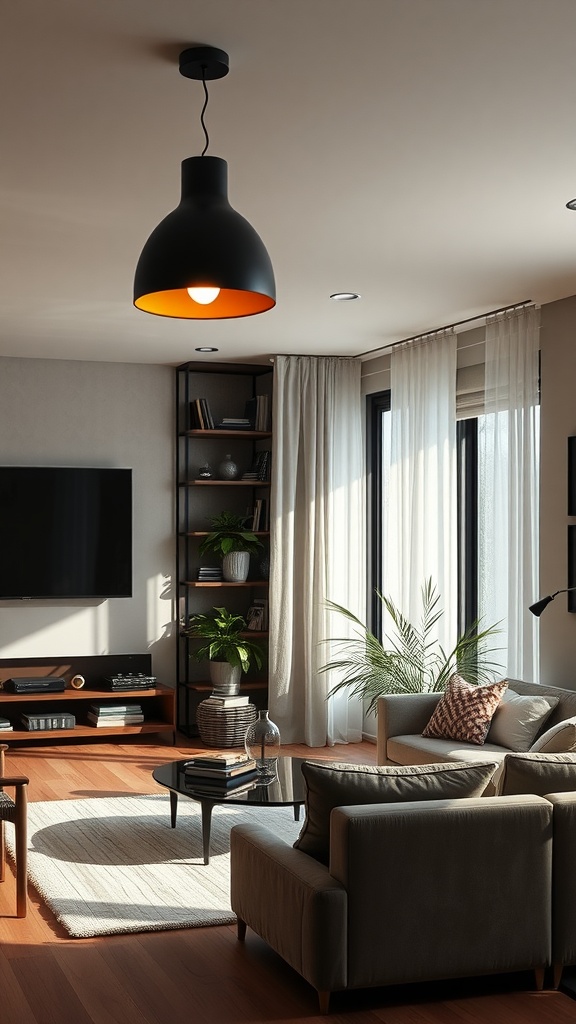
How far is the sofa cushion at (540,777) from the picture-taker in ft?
11.8

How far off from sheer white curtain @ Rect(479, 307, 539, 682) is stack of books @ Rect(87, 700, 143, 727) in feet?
9.30

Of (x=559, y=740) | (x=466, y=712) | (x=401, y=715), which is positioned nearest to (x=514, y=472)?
(x=466, y=712)

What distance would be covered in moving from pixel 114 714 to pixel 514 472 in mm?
3401

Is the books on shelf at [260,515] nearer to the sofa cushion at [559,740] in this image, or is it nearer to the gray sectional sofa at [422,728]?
the gray sectional sofa at [422,728]

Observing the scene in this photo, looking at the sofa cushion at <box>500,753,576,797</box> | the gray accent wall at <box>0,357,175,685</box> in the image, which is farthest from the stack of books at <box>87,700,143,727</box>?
the sofa cushion at <box>500,753,576,797</box>

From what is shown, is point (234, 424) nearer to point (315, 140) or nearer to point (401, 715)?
point (401, 715)

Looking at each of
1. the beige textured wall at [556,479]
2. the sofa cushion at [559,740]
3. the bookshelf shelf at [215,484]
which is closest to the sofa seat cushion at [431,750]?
the sofa cushion at [559,740]

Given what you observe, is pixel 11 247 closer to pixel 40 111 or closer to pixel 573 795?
pixel 40 111

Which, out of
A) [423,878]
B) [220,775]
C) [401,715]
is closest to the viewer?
[423,878]

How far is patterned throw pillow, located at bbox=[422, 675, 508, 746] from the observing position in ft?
18.1

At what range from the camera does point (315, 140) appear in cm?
353

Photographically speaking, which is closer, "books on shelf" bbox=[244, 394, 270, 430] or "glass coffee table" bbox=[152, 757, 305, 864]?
"glass coffee table" bbox=[152, 757, 305, 864]

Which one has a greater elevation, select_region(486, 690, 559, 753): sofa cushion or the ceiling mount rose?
the ceiling mount rose

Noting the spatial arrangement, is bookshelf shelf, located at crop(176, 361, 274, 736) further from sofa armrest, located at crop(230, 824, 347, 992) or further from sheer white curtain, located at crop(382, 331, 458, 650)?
sofa armrest, located at crop(230, 824, 347, 992)
